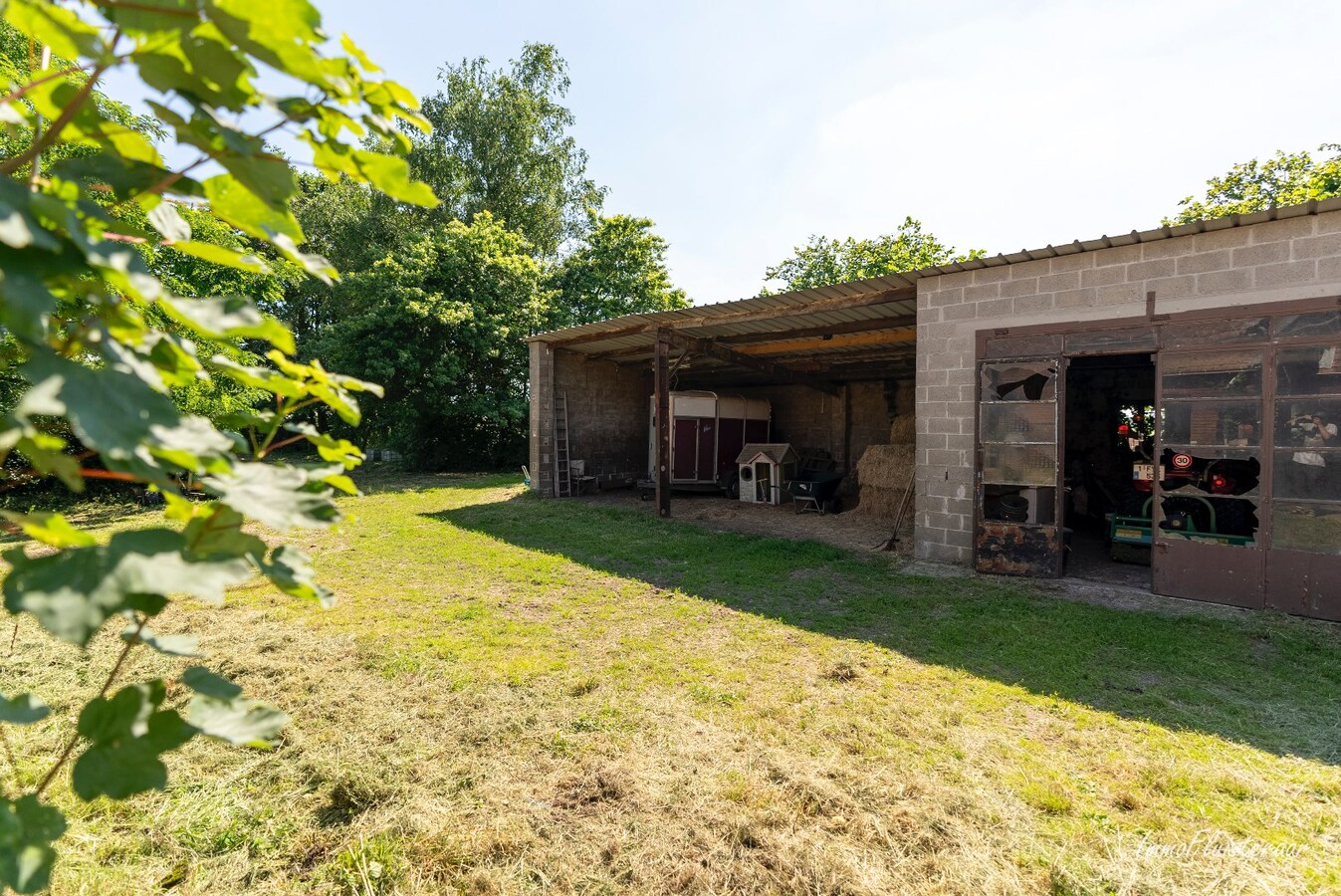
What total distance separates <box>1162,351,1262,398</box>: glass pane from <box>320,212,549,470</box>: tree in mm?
14605

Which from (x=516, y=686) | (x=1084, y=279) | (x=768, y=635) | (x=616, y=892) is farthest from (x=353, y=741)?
(x=1084, y=279)

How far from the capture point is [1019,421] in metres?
6.80

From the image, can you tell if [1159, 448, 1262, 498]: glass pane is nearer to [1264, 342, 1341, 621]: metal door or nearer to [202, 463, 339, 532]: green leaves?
[1264, 342, 1341, 621]: metal door

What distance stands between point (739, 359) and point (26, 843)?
42.8 feet

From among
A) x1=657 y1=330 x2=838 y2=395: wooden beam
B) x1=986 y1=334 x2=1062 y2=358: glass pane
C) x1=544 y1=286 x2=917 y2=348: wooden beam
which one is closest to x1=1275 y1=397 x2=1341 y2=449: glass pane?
x1=986 y1=334 x2=1062 y2=358: glass pane

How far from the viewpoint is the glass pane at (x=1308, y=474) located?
17.3 ft

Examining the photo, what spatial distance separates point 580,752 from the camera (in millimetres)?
3227

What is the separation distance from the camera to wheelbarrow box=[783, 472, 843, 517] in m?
12.5

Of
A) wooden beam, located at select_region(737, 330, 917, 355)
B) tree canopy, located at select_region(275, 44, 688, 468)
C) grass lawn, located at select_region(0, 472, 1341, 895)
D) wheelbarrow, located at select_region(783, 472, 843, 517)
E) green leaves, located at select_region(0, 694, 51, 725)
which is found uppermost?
tree canopy, located at select_region(275, 44, 688, 468)

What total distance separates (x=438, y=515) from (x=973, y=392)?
8.94 metres

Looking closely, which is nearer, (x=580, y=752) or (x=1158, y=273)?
(x=580, y=752)

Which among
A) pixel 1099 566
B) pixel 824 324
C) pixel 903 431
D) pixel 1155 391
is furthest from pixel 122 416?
pixel 903 431

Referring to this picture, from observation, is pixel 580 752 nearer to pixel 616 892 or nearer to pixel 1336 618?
pixel 616 892

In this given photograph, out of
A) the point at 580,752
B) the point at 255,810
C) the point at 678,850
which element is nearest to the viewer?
the point at 678,850
